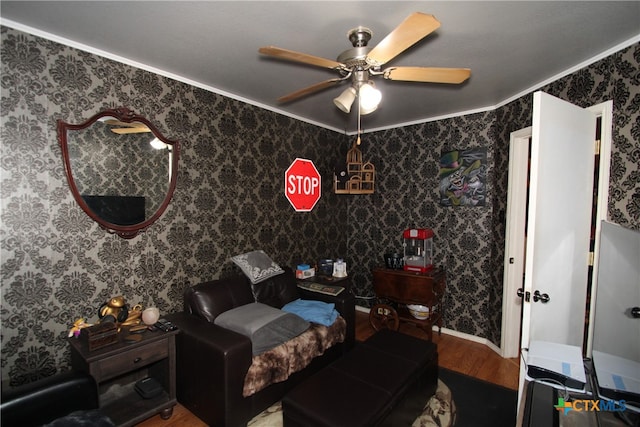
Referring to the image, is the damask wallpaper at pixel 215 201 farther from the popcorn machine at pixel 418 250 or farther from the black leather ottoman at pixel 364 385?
the black leather ottoman at pixel 364 385

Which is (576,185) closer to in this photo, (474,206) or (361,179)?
(474,206)

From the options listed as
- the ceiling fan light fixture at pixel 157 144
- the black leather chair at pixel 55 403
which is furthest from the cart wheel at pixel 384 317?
the ceiling fan light fixture at pixel 157 144

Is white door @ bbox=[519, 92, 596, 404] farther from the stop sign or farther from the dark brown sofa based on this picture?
the stop sign

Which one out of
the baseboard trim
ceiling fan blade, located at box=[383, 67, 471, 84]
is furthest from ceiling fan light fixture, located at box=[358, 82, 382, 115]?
the baseboard trim

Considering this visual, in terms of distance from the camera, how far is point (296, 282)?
3119mm

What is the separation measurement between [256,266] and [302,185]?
1268 millimetres

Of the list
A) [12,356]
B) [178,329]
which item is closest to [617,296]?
[178,329]

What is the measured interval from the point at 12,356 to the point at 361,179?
3.27 meters

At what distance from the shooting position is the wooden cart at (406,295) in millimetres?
3070

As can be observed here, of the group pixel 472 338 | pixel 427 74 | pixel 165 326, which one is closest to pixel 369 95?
pixel 427 74

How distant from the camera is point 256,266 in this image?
9.18ft

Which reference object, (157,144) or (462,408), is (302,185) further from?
(462,408)

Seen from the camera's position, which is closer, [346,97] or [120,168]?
[346,97]

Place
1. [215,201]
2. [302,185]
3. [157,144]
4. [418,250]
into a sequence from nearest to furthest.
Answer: [157,144], [215,201], [418,250], [302,185]
